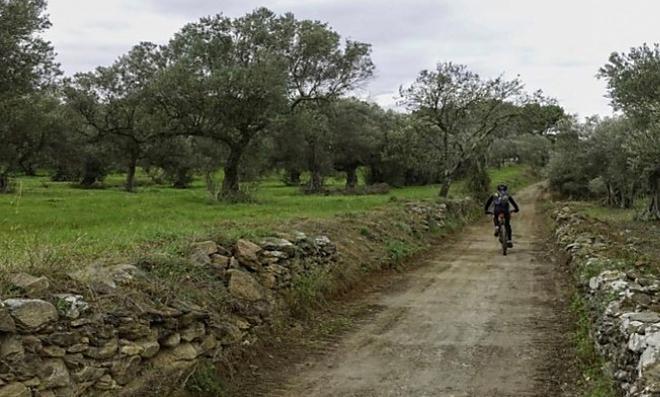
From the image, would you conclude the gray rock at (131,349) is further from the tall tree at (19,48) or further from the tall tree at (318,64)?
the tall tree at (318,64)

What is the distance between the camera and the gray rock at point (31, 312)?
6.00m

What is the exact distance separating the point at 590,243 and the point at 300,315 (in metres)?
10.3

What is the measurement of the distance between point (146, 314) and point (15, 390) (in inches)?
77.0

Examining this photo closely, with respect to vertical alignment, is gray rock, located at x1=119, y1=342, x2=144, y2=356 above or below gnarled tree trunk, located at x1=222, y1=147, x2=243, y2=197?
below

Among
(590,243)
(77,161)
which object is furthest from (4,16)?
(77,161)

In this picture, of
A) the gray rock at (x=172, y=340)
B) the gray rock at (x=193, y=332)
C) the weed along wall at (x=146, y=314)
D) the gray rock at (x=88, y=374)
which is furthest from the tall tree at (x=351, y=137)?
the gray rock at (x=88, y=374)

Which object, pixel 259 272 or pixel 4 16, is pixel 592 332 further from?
pixel 4 16

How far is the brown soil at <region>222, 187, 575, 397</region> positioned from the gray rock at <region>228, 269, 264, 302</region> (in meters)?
0.74

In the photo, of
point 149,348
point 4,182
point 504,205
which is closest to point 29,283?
point 149,348

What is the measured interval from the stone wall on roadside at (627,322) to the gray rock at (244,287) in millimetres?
5076

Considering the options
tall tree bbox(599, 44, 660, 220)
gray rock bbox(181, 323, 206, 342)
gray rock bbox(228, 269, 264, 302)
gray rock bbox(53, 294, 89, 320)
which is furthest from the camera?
tall tree bbox(599, 44, 660, 220)

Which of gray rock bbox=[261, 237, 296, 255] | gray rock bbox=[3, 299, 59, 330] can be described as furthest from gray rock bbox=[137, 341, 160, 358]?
gray rock bbox=[261, 237, 296, 255]

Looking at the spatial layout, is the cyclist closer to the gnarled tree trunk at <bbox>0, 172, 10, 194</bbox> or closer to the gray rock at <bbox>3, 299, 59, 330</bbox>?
the gray rock at <bbox>3, 299, 59, 330</bbox>

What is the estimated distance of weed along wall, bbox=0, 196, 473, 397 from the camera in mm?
6059
